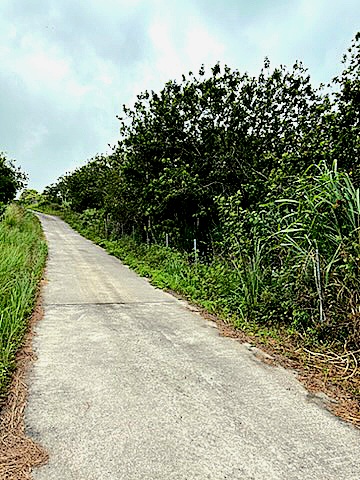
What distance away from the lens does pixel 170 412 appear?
2.52 m

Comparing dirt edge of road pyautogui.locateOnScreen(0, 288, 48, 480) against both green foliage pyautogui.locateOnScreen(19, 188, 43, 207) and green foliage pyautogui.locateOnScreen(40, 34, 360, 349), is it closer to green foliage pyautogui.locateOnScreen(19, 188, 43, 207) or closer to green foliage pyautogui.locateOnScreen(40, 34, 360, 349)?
green foliage pyautogui.locateOnScreen(40, 34, 360, 349)

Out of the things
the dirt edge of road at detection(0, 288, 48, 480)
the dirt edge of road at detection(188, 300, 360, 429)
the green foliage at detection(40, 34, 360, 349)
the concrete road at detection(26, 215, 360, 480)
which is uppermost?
the green foliage at detection(40, 34, 360, 349)

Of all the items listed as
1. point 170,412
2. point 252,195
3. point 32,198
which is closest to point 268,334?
point 170,412

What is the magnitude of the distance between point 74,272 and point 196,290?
344 centimetres

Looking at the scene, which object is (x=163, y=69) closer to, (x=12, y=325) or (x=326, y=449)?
(x=12, y=325)

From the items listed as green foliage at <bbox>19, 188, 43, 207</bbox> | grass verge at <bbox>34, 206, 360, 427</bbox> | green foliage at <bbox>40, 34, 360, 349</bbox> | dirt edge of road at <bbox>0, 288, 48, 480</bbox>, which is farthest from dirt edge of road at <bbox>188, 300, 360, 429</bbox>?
green foliage at <bbox>19, 188, 43, 207</bbox>

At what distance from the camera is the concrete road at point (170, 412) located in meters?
1.96

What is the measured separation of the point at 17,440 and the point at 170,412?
37.0 inches

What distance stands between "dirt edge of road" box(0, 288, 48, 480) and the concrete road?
0.06 metres

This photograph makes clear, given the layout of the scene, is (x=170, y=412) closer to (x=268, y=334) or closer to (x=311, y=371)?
(x=311, y=371)

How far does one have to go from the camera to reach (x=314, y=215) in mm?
3855

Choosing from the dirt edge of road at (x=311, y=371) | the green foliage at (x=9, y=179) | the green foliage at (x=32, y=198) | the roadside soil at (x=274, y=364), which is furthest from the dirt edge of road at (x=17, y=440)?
the green foliage at (x=32, y=198)

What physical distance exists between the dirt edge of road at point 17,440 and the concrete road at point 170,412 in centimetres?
6

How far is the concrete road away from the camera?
1.96 metres
